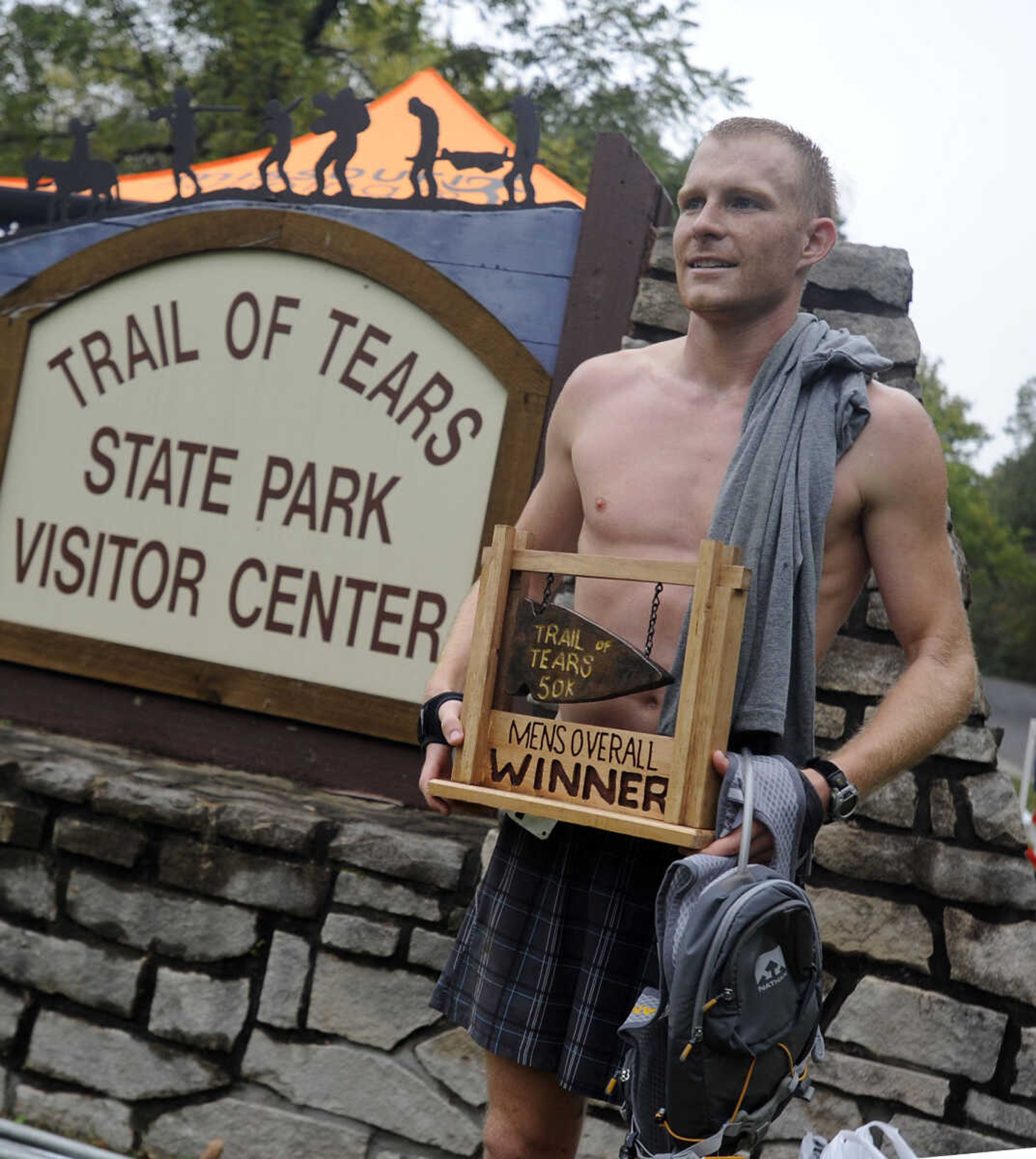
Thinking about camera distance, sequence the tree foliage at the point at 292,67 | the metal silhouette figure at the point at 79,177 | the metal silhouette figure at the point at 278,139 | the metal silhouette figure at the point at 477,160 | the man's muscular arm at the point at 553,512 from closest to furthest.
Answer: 1. the man's muscular arm at the point at 553,512
2. the metal silhouette figure at the point at 477,160
3. the metal silhouette figure at the point at 278,139
4. the metal silhouette figure at the point at 79,177
5. the tree foliage at the point at 292,67

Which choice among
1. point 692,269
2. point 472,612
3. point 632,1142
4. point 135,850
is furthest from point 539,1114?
point 135,850

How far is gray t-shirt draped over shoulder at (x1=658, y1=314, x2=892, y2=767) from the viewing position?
1802mm

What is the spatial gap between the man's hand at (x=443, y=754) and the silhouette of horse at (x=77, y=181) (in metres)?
2.58

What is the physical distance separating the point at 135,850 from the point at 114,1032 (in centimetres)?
46

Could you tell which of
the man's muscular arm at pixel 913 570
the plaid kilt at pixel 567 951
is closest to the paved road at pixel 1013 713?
the man's muscular arm at pixel 913 570

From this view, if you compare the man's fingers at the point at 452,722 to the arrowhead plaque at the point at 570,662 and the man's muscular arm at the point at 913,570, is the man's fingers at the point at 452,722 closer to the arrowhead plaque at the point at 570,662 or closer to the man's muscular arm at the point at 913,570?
the arrowhead plaque at the point at 570,662

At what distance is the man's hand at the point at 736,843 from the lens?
1611 mm

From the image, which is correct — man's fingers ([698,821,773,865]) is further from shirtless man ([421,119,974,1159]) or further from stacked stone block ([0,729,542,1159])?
stacked stone block ([0,729,542,1159])

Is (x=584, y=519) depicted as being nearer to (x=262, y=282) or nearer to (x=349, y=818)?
(x=349, y=818)

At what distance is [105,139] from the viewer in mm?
14734

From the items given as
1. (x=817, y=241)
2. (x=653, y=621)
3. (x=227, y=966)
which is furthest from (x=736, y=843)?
(x=227, y=966)

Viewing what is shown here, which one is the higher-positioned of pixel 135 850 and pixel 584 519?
pixel 584 519

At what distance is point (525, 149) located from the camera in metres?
3.47

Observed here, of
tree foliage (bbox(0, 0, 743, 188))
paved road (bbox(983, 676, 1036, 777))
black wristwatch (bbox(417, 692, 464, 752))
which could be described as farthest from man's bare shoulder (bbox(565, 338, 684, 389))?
paved road (bbox(983, 676, 1036, 777))
